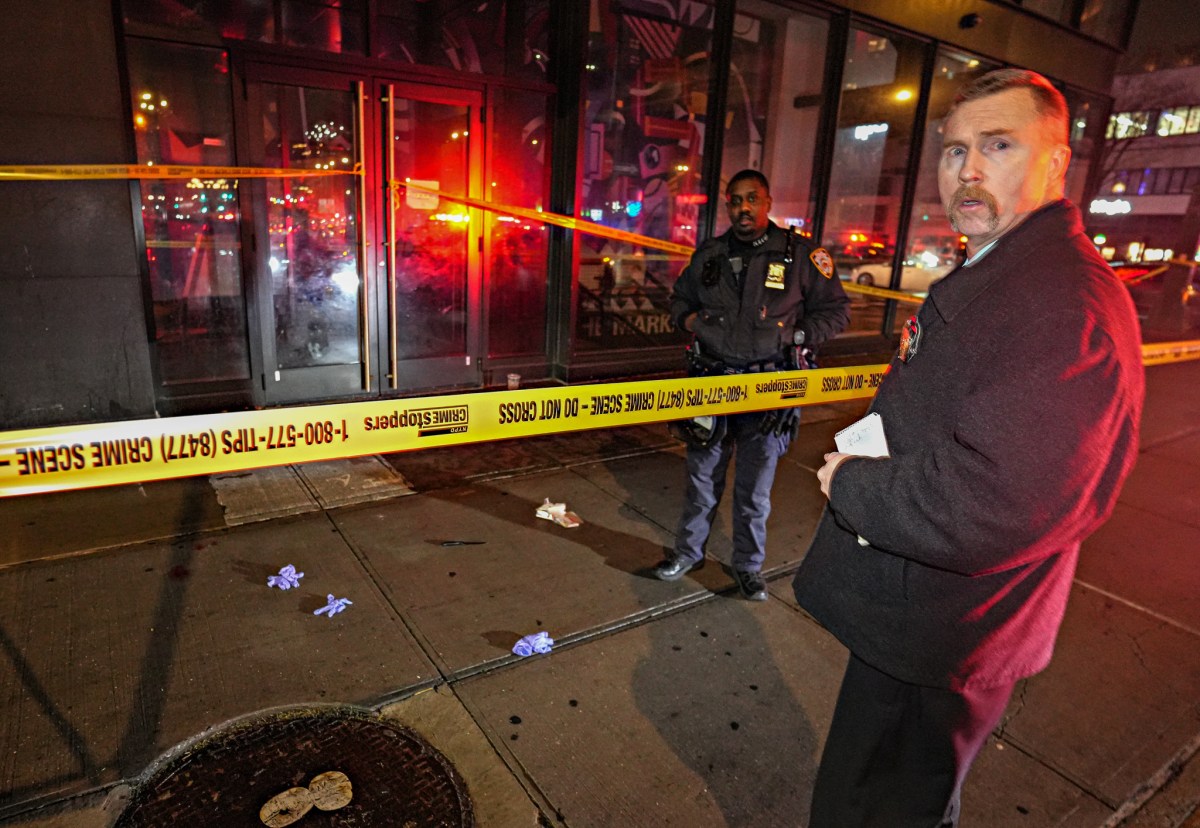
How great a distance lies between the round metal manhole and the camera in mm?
2240

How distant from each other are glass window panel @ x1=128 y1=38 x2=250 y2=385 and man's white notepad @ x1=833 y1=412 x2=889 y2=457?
5656 millimetres

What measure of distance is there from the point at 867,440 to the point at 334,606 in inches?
106

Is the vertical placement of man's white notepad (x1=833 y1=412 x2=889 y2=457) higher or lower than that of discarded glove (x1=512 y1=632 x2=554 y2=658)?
higher

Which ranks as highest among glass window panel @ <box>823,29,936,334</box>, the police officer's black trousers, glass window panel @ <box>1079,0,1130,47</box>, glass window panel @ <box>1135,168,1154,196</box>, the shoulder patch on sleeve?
glass window panel @ <box>1135,168,1154,196</box>

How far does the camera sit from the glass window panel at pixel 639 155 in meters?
7.64

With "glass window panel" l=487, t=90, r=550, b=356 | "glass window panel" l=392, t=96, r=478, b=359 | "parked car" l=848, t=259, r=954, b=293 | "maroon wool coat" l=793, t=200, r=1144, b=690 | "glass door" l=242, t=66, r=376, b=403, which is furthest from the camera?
"parked car" l=848, t=259, r=954, b=293

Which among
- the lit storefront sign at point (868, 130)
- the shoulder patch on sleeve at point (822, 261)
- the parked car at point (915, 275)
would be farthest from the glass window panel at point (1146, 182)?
the shoulder patch on sleeve at point (822, 261)

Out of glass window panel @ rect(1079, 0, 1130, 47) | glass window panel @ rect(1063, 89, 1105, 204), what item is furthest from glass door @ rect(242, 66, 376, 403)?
glass window panel @ rect(1079, 0, 1130, 47)

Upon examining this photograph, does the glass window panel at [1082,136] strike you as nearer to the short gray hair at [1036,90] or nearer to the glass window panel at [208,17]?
the glass window panel at [208,17]

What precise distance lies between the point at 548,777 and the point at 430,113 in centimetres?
577

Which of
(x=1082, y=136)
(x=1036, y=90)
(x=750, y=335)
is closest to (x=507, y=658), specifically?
(x=750, y=335)

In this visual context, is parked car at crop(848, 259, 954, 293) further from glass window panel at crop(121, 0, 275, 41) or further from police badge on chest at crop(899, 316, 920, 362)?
police badge on chest at crop(899, 316, 920, 362)

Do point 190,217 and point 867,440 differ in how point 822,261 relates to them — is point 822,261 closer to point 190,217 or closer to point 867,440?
point 867,440

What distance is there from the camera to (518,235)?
7262 mm
